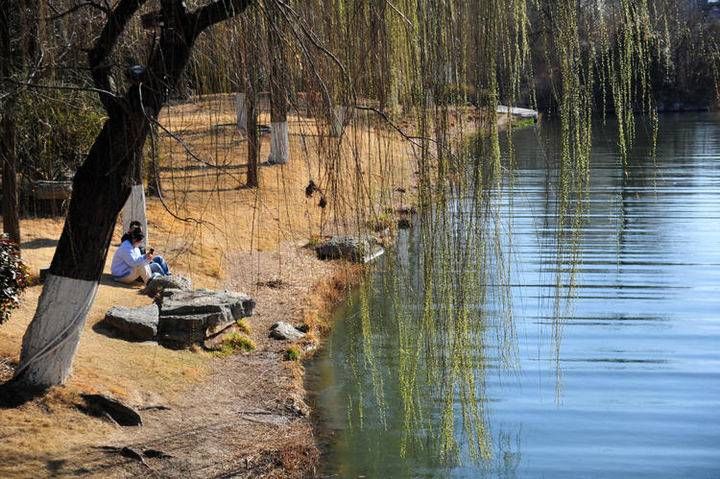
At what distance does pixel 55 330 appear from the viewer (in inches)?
336

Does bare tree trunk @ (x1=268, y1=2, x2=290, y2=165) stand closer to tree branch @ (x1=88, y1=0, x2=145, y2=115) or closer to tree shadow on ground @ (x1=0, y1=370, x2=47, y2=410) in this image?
tree branch @ (x1=88, y1=0, x2=145, y2=115)

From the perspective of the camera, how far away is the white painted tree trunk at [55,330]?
328 inches

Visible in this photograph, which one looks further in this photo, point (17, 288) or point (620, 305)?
point (620, 305)

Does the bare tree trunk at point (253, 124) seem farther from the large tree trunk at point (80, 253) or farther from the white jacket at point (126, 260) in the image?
the white jacket at point (126, 260)

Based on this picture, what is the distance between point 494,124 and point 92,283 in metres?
4.73

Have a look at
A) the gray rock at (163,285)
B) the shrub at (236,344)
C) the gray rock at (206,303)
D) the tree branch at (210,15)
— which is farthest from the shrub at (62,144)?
the tree branch at (210,15)

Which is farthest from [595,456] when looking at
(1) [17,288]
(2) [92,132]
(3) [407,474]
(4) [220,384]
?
(2) [92,132]

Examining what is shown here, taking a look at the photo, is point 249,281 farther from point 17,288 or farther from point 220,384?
point 17,288

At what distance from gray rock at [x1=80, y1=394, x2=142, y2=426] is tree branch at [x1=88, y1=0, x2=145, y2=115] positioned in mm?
2586

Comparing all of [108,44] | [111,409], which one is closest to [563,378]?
[111,409]

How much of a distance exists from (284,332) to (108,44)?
621 centimetres

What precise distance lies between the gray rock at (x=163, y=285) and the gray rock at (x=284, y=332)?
1236 mm

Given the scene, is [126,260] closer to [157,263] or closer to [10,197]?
[157,263]

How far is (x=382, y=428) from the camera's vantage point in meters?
10.4
